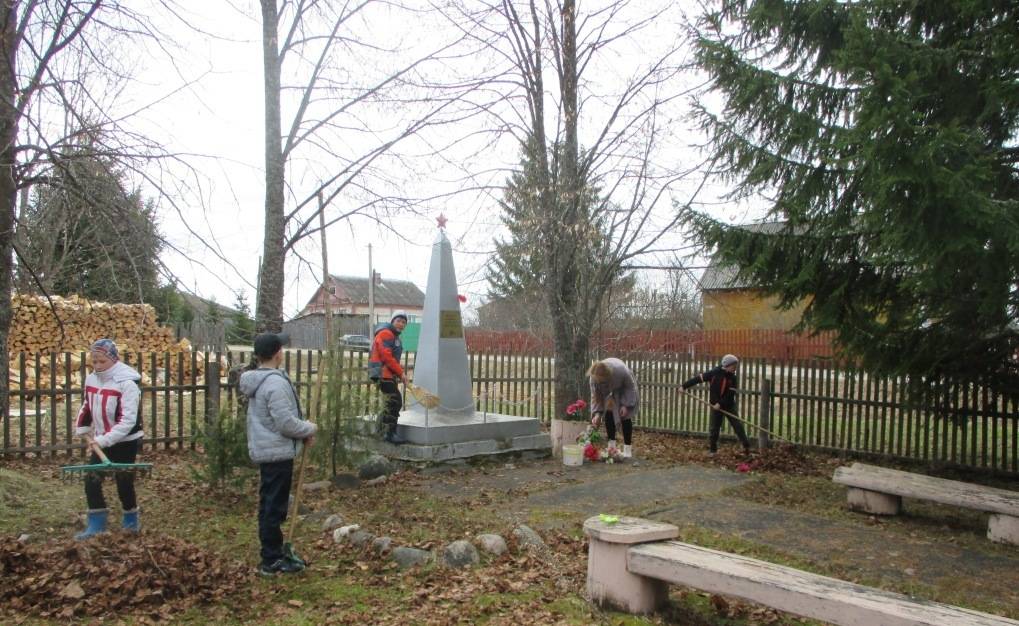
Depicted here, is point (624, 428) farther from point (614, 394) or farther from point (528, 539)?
point (528, 539)

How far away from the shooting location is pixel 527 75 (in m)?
12.2

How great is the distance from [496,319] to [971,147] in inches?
1028

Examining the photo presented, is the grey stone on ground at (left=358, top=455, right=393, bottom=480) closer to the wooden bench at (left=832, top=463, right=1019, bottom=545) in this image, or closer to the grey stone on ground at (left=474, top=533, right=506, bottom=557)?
the grey stone on ground at (left=474, top=533, right=506, bottom=557)

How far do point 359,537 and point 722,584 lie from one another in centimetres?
287

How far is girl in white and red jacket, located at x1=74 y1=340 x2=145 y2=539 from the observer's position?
19.2ft

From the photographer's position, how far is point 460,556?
5480 mm

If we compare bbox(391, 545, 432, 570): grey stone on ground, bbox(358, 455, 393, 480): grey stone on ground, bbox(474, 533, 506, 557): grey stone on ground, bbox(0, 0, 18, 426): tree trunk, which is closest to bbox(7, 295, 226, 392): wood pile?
bbox(0, 0, 18, 426): tree trunk

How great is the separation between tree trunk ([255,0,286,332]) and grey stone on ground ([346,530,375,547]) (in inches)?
140

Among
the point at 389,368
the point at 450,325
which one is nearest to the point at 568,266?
the point at 450,325

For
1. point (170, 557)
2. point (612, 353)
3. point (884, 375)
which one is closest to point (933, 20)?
point (884, 375)

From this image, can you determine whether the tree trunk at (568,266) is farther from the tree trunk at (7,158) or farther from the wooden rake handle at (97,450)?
the wooden rake handle at (97,450)

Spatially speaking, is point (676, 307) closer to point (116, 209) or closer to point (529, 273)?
point (529, 273)

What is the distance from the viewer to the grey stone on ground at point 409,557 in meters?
5.53

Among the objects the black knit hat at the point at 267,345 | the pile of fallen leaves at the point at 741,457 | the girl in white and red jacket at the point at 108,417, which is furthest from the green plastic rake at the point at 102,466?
the pile of fallen leaves at the point at 741,457
